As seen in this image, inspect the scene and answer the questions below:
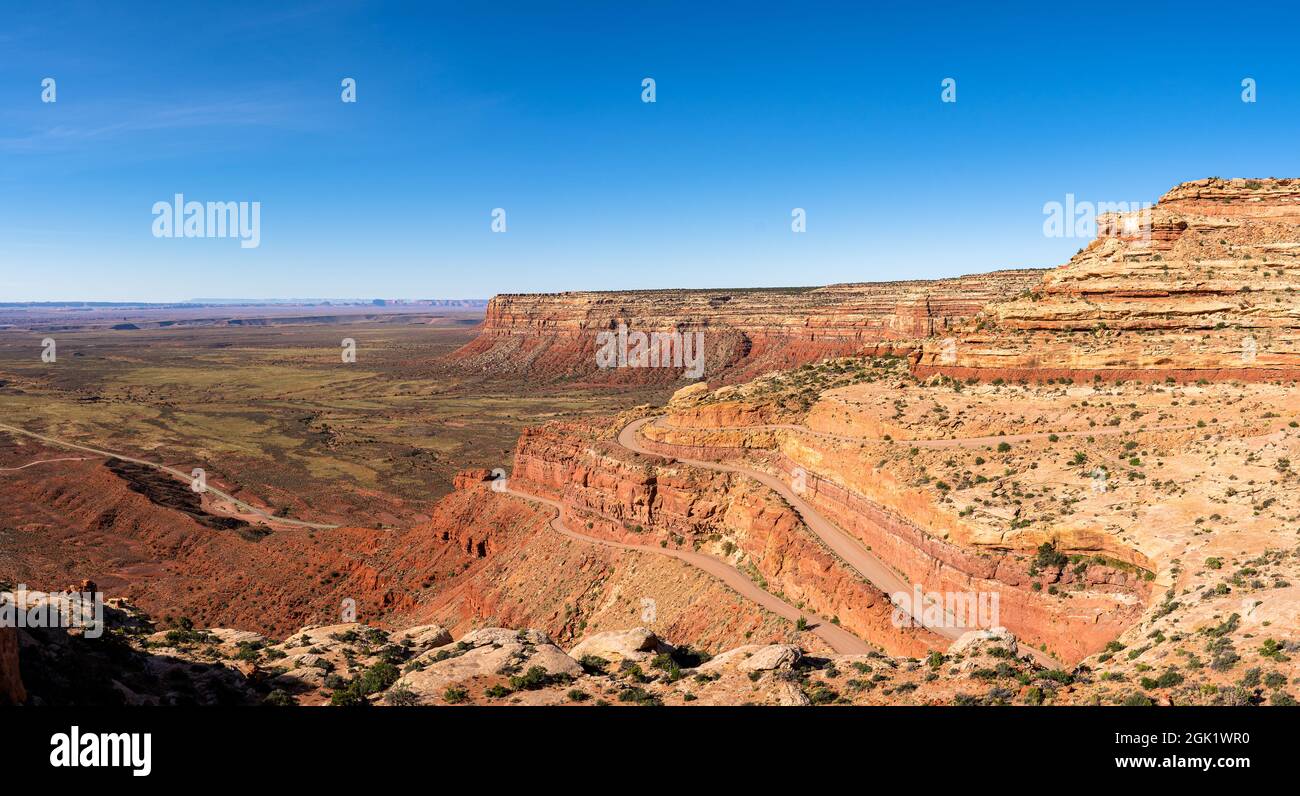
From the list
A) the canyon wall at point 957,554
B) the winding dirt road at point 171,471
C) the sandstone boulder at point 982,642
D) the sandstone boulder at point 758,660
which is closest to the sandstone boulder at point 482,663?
the sandstone boulder at point 758,660

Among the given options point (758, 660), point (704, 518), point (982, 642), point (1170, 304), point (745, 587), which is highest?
point (1170, 304)

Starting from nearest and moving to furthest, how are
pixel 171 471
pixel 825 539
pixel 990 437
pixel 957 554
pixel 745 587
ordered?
pixel 957 554 → pixel 825 539 → pixel 745 587 → pixel 990 437 → pixel 171 471

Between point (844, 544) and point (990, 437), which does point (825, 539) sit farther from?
point (990, 437)

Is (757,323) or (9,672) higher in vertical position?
(757,323)

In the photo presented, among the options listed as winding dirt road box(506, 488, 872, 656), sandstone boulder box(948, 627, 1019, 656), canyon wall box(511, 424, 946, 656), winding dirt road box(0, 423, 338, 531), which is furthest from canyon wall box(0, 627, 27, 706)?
winding dirt road box(0, 423, 338, 531)

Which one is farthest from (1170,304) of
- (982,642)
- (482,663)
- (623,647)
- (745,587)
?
(482,663)

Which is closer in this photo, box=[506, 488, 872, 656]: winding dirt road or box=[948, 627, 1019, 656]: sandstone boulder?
box=[948, 627, 1019, 656]: sandstone boulder

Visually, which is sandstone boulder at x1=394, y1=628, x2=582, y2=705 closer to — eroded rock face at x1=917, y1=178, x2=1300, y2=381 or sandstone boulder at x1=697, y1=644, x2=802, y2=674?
sandstone boulder at x1=697, y1=644, x2=802, y2=674

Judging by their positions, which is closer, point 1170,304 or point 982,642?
point 982,642

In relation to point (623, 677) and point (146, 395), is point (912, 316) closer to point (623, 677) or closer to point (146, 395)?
point (623, 677)
